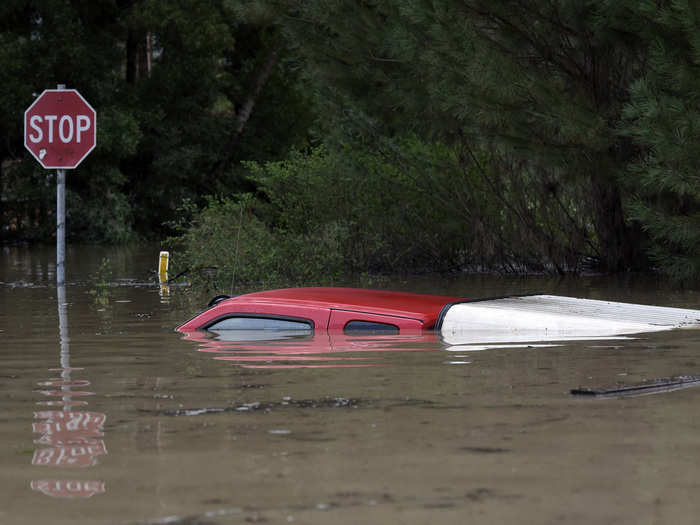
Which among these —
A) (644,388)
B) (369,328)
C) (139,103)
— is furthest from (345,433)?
(139,103)

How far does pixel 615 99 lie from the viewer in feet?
58.7

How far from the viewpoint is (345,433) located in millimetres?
6035

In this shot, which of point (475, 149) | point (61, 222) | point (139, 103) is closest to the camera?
point (61, 222)

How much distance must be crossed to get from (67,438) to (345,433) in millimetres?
1349

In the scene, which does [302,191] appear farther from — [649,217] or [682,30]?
[682,30]

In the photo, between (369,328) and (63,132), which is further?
(63,132)

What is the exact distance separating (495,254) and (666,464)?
55.0 ft

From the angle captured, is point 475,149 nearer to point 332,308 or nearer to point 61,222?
point 61,222

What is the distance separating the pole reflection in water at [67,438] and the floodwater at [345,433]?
0.02m

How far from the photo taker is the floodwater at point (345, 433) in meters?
Result: 4.66

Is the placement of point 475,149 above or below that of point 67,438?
above

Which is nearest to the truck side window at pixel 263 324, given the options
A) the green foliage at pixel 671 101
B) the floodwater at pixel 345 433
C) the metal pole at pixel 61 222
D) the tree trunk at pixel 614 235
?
the floodwater at pixel 345 433

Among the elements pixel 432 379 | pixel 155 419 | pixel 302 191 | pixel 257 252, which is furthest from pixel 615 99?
pixel 155 419

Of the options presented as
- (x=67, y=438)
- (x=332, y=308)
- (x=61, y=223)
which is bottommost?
(x=67, y=438)
